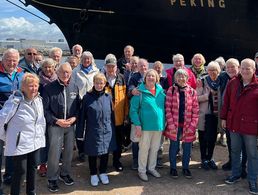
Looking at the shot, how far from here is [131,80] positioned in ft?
15.4

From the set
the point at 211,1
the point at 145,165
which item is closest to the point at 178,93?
the point at 145,165

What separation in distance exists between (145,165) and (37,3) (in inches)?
286

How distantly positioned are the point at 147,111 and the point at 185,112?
449mm

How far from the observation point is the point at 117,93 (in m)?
4.49

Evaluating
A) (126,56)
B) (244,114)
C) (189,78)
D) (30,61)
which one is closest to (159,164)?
(189,78)

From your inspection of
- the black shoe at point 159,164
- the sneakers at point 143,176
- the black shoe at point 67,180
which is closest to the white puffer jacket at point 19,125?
the black shoe at point 67,180

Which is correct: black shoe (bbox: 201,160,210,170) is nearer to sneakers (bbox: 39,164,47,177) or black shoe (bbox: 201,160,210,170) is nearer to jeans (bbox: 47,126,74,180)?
jeans (bbox: 47,126,74,180)

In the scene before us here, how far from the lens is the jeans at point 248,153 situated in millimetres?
4004

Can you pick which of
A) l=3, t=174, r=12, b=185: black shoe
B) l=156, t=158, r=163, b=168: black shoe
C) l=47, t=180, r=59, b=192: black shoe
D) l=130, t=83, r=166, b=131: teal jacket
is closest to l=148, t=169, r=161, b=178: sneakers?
l=156, t=158, r=163, b=168: black shoe

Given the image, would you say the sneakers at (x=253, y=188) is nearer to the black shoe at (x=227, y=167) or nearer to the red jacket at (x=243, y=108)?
the red jacket at (x=243, y=108)

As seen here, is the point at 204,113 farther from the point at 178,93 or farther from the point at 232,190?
the point at 232,190

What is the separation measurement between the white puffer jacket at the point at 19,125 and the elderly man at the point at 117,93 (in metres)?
1.16

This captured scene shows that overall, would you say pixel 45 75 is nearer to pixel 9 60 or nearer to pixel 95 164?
pixel 9 60

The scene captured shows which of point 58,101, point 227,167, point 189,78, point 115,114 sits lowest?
point 227,167
